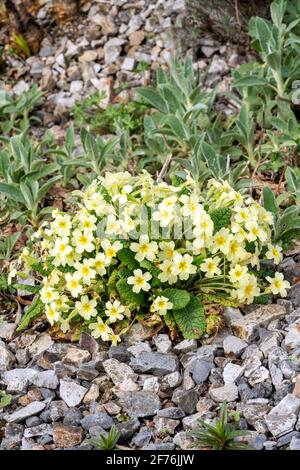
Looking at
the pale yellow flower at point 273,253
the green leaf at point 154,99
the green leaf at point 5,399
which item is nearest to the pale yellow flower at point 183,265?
the pale yellow flower at point 273,253

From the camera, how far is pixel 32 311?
3523 mm

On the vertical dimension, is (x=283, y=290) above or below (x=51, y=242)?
below

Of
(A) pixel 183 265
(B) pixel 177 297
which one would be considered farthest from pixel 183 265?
(B) pixel 177 297

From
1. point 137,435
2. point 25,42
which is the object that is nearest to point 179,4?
point 25,42

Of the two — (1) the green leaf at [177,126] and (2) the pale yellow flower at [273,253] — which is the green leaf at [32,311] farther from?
(1) the green leaf at [177,126]

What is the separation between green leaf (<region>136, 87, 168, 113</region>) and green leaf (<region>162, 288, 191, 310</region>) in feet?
5.12

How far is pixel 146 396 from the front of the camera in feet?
10.1

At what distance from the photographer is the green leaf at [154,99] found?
458 centimetres

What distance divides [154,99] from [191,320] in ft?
5.56
